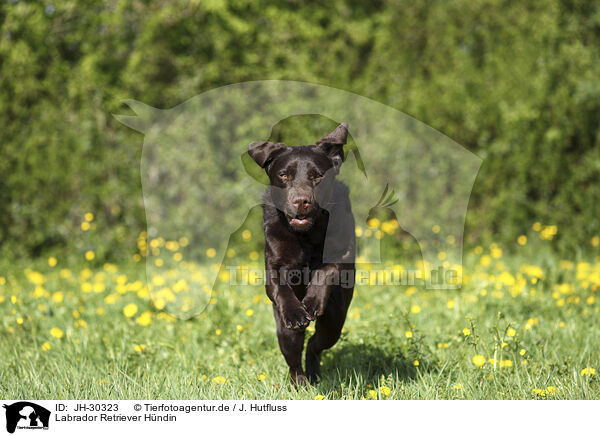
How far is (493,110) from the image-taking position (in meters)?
6.71

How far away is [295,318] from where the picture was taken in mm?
2494

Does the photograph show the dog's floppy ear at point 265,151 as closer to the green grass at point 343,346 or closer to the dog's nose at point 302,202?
the dog's nose at point 302,202

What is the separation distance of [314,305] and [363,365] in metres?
0.86

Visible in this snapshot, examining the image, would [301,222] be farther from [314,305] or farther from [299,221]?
[314,305]

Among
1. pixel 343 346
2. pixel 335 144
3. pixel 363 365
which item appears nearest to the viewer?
pixel 335 144

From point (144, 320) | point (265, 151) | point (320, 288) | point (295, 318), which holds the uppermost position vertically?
point (265, 151)

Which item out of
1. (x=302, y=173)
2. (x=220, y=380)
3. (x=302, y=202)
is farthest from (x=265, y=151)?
(x=220, y=380)
